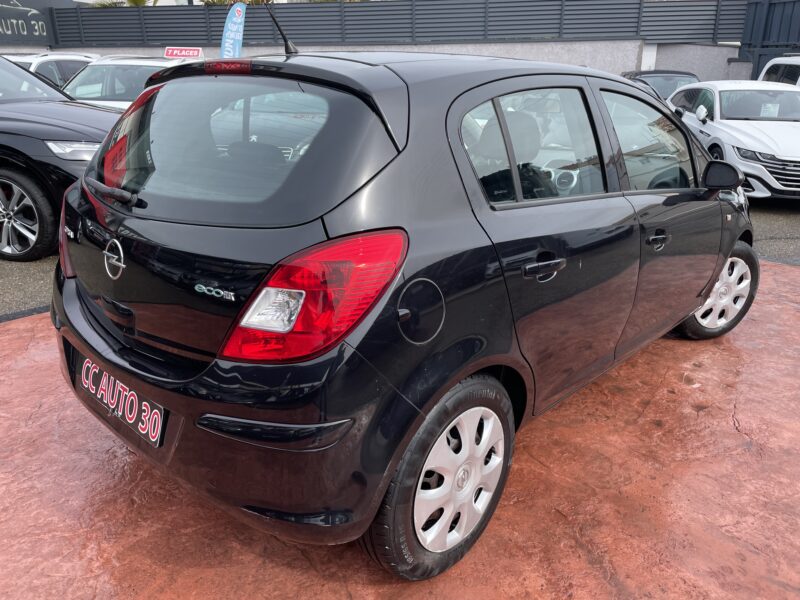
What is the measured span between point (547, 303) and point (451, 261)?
0.54m

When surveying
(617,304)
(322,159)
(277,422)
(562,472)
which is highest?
(322,159)

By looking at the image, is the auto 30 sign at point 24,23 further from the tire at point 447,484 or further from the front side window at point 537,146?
the tire at point 447,484

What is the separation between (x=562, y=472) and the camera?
8.99ft

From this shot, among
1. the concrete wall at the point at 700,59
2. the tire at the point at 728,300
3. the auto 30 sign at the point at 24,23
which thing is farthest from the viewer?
the auto 30 sign at the point at 24,23

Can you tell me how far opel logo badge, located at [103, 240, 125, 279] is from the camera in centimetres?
201

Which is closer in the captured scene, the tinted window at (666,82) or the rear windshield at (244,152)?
the rear windshield at (244,152)

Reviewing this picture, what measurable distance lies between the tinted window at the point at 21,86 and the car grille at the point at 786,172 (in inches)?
296

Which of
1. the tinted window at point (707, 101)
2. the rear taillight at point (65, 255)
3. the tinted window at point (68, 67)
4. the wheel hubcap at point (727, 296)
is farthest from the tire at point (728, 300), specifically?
the tinted window at point (68, 67)

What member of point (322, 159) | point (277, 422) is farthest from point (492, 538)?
point (322, 159)

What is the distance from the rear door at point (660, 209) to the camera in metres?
2.80

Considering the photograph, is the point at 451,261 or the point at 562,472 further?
the point at 562,472

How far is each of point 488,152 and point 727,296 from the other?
8.30 ft

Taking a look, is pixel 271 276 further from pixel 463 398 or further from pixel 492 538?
pixel 492 538

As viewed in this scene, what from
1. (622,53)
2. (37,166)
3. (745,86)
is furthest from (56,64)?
(622,53)
